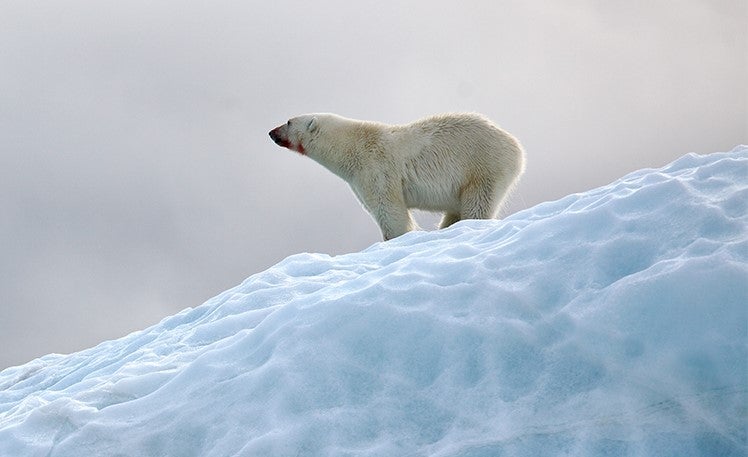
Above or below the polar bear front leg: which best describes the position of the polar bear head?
above

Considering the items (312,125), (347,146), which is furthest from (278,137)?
(347,146)

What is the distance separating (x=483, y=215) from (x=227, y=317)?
19.4 ft

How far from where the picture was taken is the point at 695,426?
4.52 m

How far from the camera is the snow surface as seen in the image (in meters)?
4.68

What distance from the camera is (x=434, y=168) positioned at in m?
12.2

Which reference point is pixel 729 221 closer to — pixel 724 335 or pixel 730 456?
pixel 724 335

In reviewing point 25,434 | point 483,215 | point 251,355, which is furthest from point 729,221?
point 483,215

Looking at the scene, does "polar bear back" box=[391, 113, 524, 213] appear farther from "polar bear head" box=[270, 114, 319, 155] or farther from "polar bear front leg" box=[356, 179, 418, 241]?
"polar bear head" box=[270, 114, 319, 155]

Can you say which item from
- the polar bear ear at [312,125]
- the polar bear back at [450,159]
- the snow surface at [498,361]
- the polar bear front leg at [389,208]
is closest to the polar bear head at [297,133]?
the polar bear ear at [312,125]

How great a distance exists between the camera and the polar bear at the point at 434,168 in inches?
483

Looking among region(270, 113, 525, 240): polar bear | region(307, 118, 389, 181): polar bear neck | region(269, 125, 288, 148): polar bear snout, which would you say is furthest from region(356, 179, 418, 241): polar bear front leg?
region(269, 125, 288, 148): polar bear snout

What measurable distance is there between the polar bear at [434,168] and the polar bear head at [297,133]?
38.5 inches

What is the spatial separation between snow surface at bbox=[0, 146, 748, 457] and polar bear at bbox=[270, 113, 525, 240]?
5568mm

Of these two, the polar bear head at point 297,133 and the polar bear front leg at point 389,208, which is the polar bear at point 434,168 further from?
the polar bear head at point 297,133
